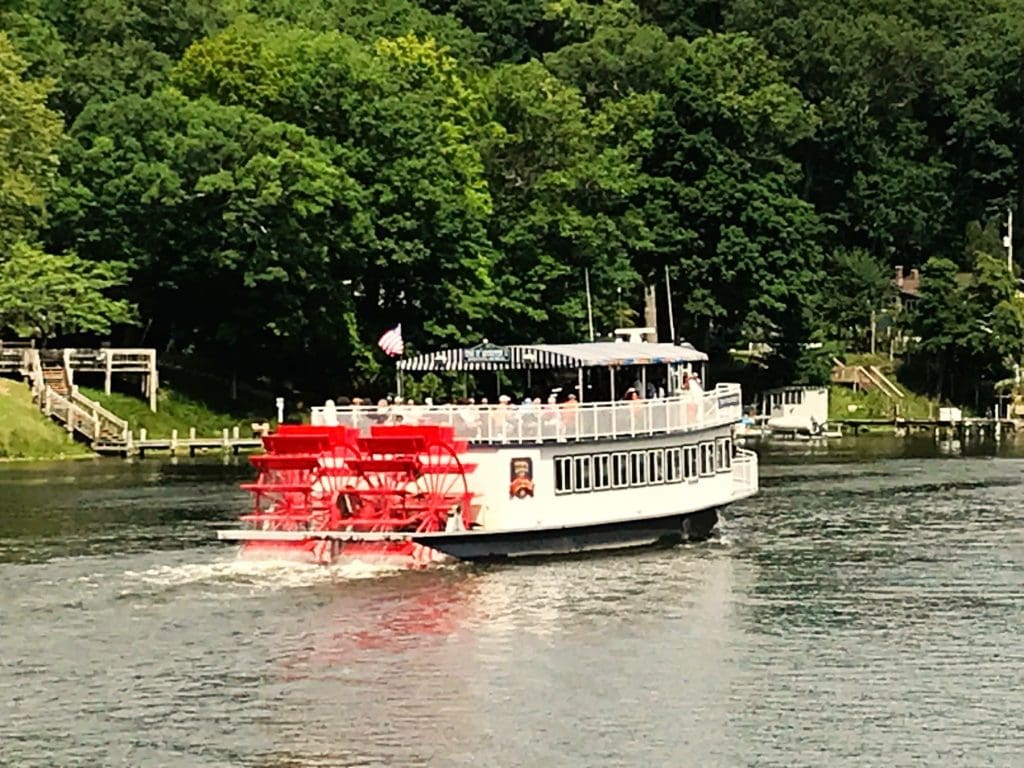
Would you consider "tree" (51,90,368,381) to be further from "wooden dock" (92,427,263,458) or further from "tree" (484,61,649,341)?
"tree" (484,61,649,341)

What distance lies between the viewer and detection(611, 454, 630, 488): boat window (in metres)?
66.1

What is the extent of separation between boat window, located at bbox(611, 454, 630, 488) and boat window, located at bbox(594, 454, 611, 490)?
0.47ft

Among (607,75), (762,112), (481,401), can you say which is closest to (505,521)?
(481,401)

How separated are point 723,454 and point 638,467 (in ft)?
14.4

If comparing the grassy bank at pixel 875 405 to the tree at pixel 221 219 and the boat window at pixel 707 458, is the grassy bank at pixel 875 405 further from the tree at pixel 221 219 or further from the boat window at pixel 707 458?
the boat window at pixel 707 458

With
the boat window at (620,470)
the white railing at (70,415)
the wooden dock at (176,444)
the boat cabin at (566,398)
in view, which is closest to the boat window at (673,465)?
the boat cabin at (566,398)

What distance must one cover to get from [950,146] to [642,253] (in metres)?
36.0

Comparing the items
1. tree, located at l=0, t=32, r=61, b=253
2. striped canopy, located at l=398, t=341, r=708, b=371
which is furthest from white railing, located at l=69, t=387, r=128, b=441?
striped canopy, located at l=398, t=341, r=708, b=371

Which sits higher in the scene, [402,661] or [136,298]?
[136,298]

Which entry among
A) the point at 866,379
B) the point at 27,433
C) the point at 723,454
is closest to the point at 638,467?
the point at 723,454

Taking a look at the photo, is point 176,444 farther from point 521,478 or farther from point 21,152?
point 521,478

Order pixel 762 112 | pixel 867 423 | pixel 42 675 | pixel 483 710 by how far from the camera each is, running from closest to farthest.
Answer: pixel 483 710
pixel 42 675
pixel 867 423
pixel 762 112

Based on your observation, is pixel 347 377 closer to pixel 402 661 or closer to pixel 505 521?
pixel 505 521

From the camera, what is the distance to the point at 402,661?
169 feet
